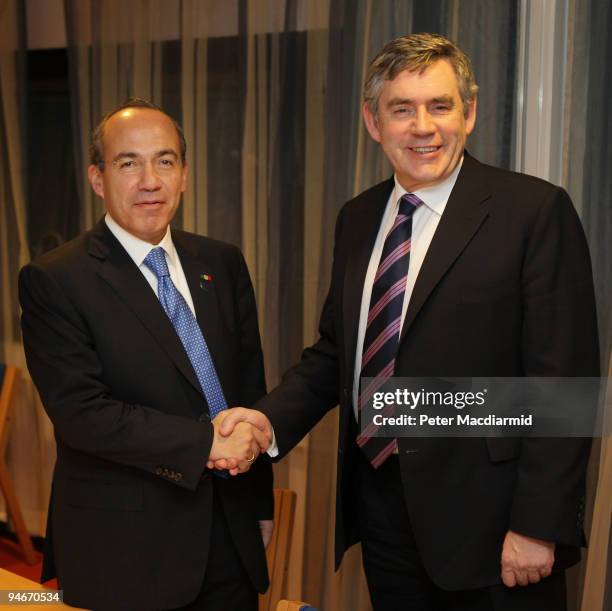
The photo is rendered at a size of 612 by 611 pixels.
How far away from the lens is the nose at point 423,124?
1.67 metres

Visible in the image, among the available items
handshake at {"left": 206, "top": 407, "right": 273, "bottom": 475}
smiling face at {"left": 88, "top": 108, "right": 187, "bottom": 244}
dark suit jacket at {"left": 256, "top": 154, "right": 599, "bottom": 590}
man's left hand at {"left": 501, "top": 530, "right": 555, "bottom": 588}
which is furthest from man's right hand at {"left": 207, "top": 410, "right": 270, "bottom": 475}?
man's left hand at {"left": 501, "top": 530, "right": 555, "bottom": 588}

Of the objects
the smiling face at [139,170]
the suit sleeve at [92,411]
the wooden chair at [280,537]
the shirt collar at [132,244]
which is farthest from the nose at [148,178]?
the wooden chair at [280,537]

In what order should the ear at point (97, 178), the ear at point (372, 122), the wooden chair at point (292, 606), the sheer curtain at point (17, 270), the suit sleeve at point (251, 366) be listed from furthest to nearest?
1. the sheer curtain at point (17, 270)
2. the suit sleeve at point (251, 366)
3. the ear at point (97, 178)
4. the ear at point (372, 122)
5. the wooden chair at point (292, 606)

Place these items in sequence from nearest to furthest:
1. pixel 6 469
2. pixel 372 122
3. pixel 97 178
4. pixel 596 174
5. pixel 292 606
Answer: pixel 292 606 < pixel 372 122 < pixel 97 178 < pixel 596 174 < pixel 6 469

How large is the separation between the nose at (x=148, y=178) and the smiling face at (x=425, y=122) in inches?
20.3

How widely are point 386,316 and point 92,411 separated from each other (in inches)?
25.8

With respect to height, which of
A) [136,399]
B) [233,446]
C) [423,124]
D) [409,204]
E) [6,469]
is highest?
[423,124]

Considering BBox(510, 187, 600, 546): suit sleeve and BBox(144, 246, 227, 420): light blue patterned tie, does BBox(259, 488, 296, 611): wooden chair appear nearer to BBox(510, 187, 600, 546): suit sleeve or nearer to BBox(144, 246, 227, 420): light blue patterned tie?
BBox(144, 246, 227, 420): light blue patterned tie

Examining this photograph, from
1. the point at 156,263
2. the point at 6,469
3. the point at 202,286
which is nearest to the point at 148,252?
the point at 156,263

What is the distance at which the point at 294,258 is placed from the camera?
2.93 metres

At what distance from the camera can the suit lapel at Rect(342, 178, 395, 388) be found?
5.90 ft

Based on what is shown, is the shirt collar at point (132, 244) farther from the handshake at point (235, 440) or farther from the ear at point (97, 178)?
the handshake at point (235, 440)

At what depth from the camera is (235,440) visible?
71.7 inches

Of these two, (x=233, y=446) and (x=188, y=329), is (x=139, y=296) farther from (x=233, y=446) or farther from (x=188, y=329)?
(x=233, y=446)
